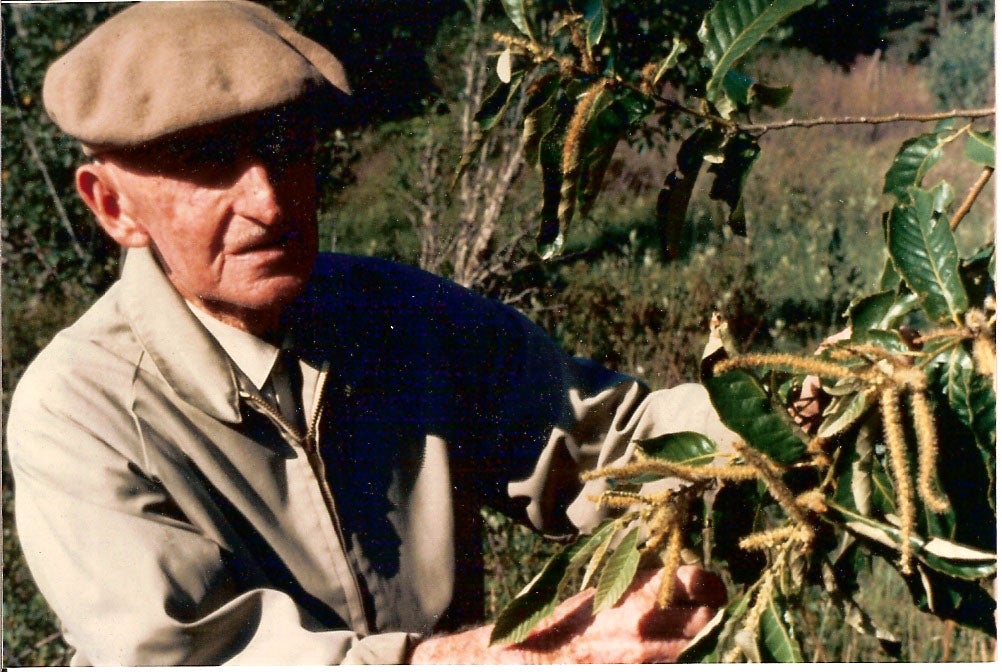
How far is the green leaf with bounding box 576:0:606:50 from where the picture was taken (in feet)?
3.76

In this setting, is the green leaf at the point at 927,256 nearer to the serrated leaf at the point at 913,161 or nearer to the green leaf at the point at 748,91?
the serrated leaf at the point at 913,161

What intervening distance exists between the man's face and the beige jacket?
0.09m

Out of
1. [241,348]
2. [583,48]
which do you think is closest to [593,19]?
[583,48]

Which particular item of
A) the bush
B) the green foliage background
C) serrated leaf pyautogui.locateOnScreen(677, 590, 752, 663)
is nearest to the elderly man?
serrated leaf pyautogui.locateOnScreen(677, 590, 752, 663)

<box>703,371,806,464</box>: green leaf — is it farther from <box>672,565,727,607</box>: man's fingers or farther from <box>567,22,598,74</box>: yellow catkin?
<box>567,22,598,74</box>: yellow catkin

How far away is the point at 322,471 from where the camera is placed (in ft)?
5.28

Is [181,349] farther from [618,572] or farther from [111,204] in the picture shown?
[618,572]

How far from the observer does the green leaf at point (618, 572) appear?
1.11 meters

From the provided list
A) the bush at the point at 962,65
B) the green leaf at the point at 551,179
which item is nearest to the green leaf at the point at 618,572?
the green leaf at the point at 551,179

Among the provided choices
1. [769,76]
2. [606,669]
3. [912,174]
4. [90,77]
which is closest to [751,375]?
[912,174]

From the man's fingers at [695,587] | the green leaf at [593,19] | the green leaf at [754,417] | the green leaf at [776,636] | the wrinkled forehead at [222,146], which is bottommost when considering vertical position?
the man's fingers at [695,587]

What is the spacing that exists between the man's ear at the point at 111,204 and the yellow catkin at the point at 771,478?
1022 mm

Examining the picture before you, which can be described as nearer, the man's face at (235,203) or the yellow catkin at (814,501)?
the yellow catkin at (814,501)

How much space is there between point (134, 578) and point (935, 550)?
960mm
